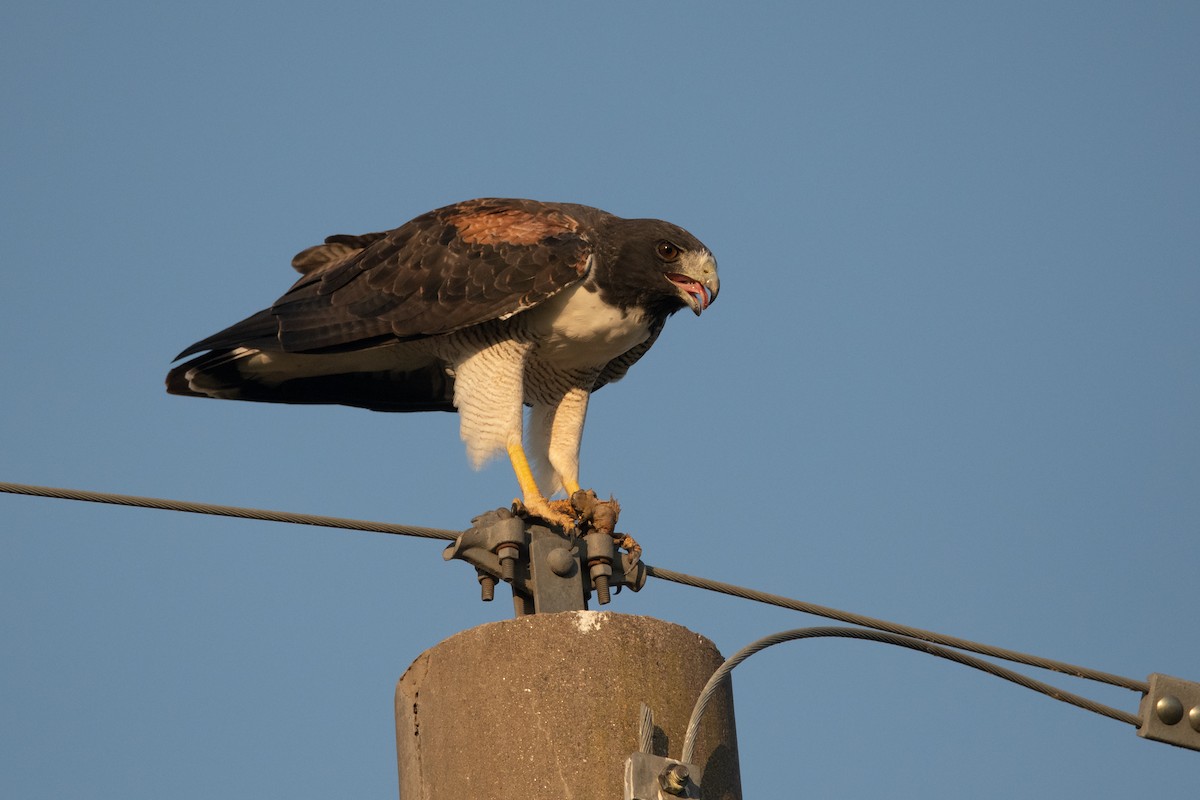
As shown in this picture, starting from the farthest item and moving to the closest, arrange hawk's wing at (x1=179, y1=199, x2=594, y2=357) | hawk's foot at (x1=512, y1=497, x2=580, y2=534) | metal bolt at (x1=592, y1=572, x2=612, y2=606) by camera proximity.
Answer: hawk's wing at (x1=179, y1=199, x2=594, y2=357) → hawk's foot at (x1=512, y1=497, x2=580, y2=534) → metal bolt at (x1=592, y1=572, x2=612, y2=606)

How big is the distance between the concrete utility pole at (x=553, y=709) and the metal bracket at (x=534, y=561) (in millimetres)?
683

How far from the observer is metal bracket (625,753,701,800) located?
433 centimetres

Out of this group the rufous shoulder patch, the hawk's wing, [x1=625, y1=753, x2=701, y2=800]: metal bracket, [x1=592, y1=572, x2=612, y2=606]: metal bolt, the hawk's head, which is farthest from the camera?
the rufous shoulder patch

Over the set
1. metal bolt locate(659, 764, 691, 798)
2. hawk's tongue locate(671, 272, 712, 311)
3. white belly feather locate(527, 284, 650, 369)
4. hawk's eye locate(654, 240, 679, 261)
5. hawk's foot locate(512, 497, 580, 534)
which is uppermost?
hawk's eye locate(654, 240, 679, 261)

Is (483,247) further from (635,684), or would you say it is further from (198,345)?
(635,684)

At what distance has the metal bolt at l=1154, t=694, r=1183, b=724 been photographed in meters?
5.54

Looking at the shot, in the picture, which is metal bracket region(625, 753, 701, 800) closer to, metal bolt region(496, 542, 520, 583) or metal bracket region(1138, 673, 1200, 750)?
metal bolt region(496, 542, 520, 583)

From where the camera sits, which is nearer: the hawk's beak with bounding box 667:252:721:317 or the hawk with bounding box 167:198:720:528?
the hawk with bounding box 167:198:720:528

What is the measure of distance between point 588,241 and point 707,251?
2.16 ft

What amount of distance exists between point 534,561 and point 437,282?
3.02 metres

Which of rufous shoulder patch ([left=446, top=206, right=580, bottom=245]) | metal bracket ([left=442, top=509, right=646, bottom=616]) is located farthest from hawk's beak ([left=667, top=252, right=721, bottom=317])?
metal bracket ([left=442, top=509, right=646, bottom=616])

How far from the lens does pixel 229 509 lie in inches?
221

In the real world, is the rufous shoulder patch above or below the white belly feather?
above

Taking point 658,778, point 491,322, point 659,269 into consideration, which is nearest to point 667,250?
point 659,269
